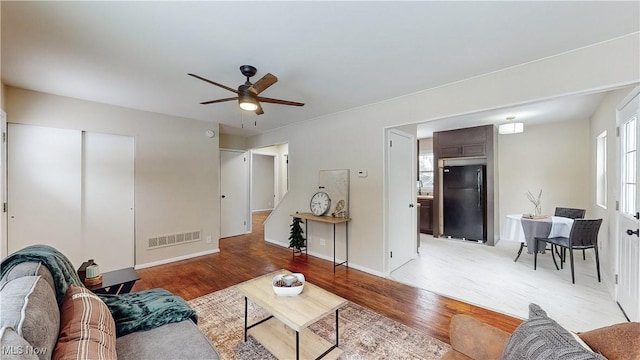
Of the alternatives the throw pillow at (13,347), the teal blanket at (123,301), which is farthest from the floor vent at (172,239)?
the throw pillow at (13,347)

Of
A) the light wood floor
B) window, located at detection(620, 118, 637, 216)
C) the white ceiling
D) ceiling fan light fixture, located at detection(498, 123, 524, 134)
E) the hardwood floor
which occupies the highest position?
the white ceiling

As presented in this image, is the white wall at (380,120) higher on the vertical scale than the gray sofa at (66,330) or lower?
higher

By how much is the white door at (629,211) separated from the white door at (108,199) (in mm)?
5741

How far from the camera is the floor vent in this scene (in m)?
4.00

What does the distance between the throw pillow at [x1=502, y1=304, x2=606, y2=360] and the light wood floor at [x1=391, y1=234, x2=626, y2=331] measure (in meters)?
2.01

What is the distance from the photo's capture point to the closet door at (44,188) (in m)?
3.00

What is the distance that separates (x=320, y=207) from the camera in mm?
4254

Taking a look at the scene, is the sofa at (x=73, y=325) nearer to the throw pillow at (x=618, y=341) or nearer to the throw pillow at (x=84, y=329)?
the throw pillow at (x=84, y=329)

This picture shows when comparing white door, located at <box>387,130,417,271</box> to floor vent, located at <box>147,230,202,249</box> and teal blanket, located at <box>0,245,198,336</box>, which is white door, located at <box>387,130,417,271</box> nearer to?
teal blanket, located at <box>0,245,198,336</box>

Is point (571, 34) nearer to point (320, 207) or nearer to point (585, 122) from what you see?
point (320, 207)

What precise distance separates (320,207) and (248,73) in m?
2.45

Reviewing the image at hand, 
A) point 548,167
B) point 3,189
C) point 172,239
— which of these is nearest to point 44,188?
point 3,189

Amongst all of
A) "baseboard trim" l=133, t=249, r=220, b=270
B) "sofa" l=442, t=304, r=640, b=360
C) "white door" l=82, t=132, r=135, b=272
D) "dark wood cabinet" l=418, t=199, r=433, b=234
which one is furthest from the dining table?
"white door" l=82, t=132, r=135, b=272

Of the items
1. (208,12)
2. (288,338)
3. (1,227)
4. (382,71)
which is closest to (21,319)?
(288,338)
